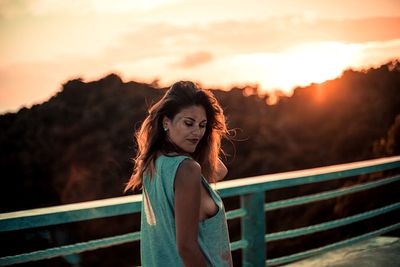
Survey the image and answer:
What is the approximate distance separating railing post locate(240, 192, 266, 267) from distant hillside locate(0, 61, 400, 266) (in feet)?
92.7

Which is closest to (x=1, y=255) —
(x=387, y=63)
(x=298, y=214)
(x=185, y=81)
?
(x=185, y=81)

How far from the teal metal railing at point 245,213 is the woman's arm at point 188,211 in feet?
2.59

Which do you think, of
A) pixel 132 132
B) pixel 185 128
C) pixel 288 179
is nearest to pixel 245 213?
pixel 288 179

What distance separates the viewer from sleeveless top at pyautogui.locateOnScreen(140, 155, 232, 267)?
58.6 inches

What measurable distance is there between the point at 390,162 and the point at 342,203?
24972 millimetres

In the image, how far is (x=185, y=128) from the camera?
1.66 meters

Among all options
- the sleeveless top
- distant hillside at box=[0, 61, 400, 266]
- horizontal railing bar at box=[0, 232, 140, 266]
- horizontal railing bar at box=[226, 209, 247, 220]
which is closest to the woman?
the sleeveless top

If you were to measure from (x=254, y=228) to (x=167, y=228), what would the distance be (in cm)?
150

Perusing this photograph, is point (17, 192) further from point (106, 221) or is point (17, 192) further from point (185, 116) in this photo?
point (185, 116)

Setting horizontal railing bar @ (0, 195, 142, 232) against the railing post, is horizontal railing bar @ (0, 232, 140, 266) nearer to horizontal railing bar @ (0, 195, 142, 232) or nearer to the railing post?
horizontal railing bar @ (0, 195, 142, 232)

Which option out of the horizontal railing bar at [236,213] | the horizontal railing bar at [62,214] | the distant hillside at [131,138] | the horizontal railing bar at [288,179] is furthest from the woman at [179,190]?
the distant hillside at [131,138]

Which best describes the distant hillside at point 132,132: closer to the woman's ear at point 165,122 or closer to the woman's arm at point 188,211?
the woman's ear at point 165,122

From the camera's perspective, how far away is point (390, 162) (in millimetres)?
4004

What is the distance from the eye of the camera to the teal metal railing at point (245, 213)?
1.94 metres
